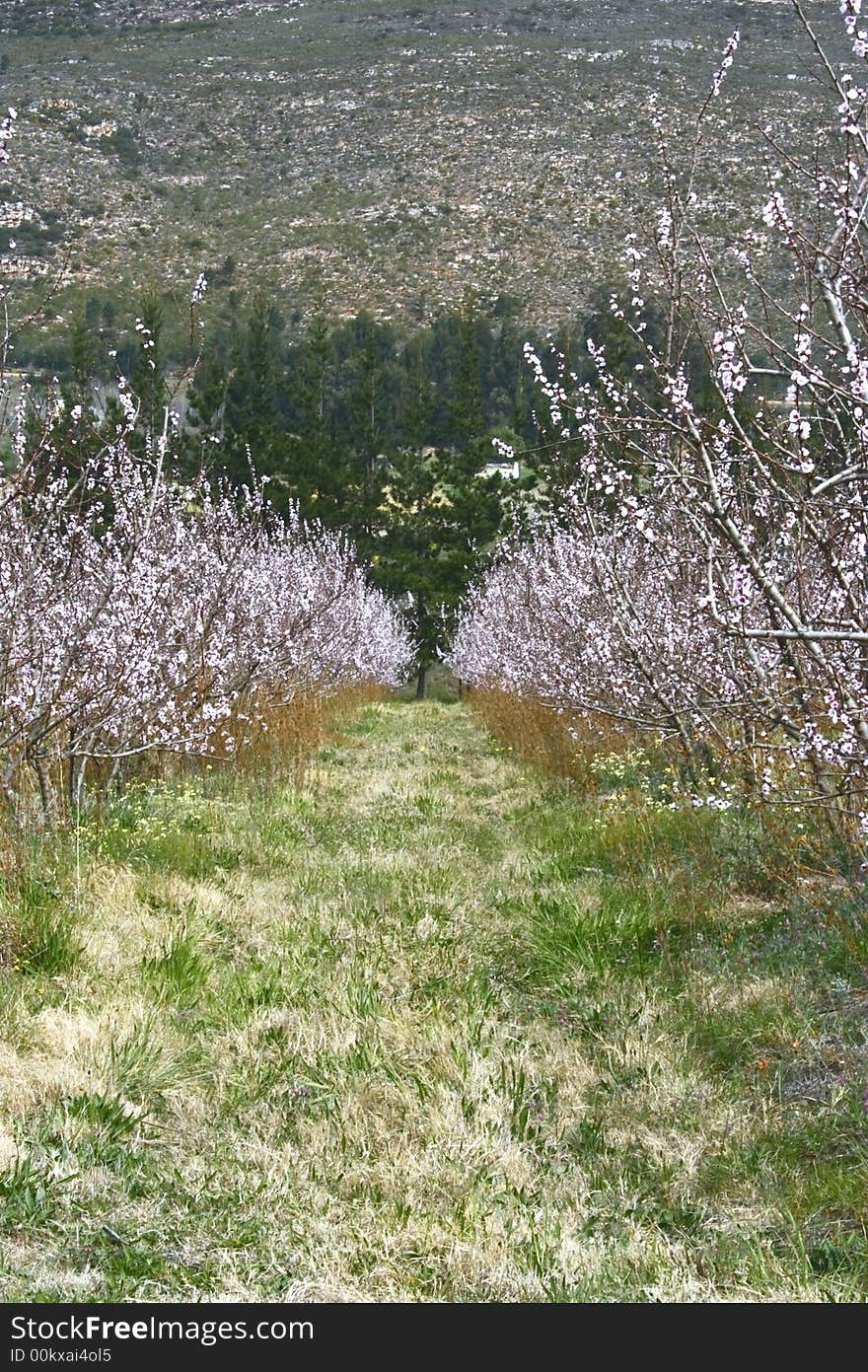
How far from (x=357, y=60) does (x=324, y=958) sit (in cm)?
12076

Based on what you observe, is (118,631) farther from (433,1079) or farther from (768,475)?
(768,475)

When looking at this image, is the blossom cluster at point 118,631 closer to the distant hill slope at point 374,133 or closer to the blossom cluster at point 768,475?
the blossom cluster at point 768,475

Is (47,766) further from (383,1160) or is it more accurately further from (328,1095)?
(383,1160)

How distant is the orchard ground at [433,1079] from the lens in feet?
7.53

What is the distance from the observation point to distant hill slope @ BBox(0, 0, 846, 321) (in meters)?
69.9

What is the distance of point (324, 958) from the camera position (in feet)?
14.3

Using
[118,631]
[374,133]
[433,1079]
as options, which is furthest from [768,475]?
[374,133]

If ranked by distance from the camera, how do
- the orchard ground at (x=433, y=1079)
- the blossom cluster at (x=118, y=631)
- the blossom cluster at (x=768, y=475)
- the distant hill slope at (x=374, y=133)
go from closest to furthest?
the orchard ground at (x=433, y=1079)
the blossom cluster at (x=768, y=475)
the blossom cluster at (x=118, y=631)
the distant hill slope at (x=374, y=133)

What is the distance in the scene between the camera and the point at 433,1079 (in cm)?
317

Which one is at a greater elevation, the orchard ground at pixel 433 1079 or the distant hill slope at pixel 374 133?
the distant hill slope at pixel 374 133

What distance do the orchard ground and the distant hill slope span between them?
60594mm

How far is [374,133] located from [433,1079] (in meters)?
102

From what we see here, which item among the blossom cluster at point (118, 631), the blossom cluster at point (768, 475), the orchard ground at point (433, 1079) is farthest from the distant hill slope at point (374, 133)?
the orchard ground at point (433, 1079)

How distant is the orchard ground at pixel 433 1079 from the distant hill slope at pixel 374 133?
199 feet
